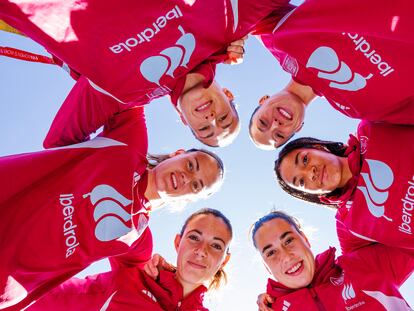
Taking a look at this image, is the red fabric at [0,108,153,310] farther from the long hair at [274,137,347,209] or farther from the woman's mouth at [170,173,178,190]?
the long hair at [274,137,347,209]

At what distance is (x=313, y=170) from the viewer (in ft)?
13.3

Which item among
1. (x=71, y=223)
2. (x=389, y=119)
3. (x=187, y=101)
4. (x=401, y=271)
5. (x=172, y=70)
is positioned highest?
(x=172, y=70)

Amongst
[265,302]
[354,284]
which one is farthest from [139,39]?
[354,284]

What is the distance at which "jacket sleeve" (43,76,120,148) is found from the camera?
376 centimetres

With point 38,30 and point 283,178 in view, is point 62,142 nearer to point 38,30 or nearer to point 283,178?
point 38,30

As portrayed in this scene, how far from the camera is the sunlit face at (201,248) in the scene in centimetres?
412

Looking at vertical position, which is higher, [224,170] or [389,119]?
[389,119]

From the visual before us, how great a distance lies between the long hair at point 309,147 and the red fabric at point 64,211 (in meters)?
1.45

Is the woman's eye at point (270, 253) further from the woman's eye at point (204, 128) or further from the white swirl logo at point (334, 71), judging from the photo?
the white swirl logo at point (334, 71)

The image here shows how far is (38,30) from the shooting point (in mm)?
3240

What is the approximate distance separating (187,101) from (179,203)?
4.21 feet

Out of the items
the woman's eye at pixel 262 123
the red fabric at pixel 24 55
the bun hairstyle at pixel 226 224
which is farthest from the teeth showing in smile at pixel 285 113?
the red fabric at pixel 24 55

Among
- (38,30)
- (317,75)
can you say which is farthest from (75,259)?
(317,75)

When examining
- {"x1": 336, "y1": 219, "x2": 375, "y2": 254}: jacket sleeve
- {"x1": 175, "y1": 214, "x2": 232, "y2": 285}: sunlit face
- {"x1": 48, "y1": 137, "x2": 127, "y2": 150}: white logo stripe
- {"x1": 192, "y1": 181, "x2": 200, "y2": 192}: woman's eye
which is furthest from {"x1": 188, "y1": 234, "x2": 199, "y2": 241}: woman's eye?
{"x1": 336, "y1": 219, "x2": 375, "y2": 254}: jacket sleeve
